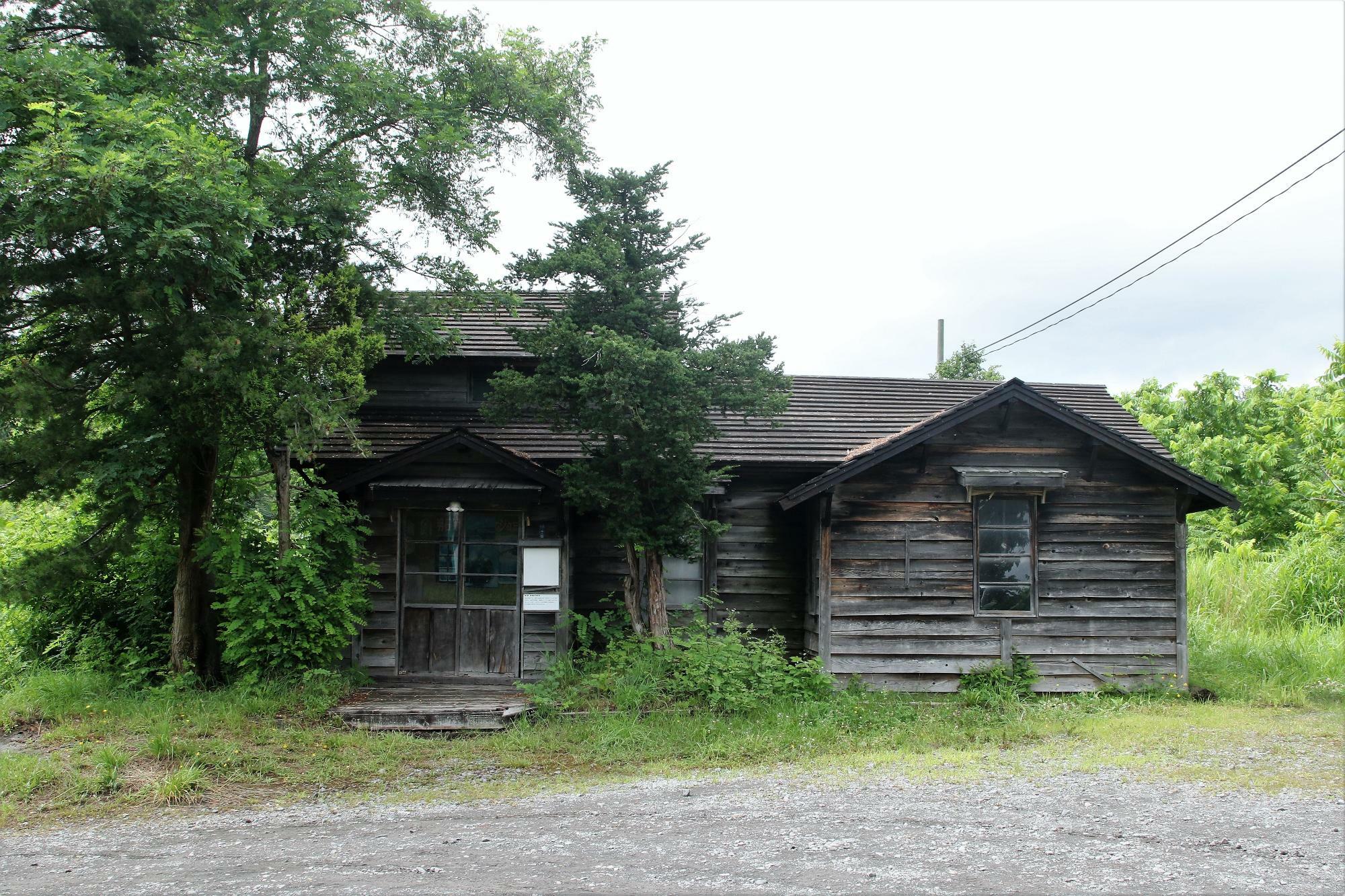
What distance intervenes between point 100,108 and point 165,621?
21.8ft

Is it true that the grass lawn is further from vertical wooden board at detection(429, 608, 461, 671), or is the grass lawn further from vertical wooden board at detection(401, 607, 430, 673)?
vertical wooden board at detection(429, 608, 461, 671)

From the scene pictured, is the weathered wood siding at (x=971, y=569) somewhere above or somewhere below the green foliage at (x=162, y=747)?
above

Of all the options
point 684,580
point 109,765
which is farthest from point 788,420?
point 109,765

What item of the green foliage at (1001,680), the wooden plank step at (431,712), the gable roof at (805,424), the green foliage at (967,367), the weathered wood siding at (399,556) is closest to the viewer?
the wooden plank step at (431,712)

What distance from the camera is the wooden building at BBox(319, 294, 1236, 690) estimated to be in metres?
11.8

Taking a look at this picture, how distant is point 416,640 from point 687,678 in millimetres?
4134

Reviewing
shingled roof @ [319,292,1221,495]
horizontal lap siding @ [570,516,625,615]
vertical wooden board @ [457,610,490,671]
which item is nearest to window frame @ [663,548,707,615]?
horizontal lap siding @ [570,516,625,615]

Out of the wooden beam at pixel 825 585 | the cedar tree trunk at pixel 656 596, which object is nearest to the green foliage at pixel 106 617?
the cedar tree trunk at pixel 656 596

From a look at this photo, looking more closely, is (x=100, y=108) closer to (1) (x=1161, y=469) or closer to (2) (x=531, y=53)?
(2) (x=531, y=53)

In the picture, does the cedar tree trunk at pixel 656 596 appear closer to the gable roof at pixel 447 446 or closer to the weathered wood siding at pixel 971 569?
the gable roof at pixel 447 446

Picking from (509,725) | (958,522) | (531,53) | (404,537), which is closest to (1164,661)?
(958,522)

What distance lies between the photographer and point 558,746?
9.44 m

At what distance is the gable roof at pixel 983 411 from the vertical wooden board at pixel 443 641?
4.80 meters

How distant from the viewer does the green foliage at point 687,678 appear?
33.9 feet
